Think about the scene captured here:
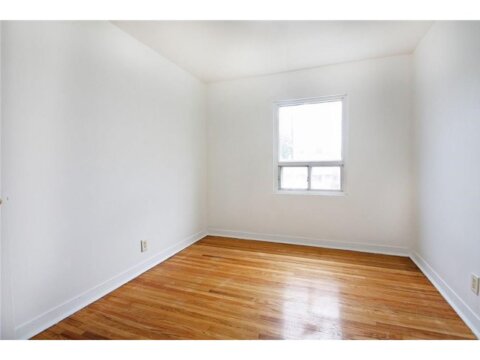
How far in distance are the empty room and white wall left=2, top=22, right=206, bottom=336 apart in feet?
0.04

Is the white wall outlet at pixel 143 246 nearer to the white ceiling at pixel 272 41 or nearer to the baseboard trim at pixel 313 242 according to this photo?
the baseboard trim at pixel 313 242

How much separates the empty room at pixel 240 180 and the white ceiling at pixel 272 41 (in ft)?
0.08

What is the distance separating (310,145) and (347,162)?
56cm

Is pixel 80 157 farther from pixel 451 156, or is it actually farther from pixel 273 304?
pixel 451 156

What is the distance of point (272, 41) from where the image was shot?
257 centimetres

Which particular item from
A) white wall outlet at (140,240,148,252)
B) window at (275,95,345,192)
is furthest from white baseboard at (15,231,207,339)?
window at (275,95,345,192)

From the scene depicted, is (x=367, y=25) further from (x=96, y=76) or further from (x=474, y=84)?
(x=96, y=76)

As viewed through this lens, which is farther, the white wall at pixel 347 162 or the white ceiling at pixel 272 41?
the white wall at pixel 347 162

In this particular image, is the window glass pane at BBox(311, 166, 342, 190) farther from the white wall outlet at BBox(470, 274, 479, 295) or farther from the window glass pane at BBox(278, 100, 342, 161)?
the white wall outlet at BBox(470, 274, 479, 295)

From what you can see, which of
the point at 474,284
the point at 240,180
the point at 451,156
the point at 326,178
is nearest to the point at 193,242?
the point at 240,180

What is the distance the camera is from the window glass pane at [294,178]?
349cm

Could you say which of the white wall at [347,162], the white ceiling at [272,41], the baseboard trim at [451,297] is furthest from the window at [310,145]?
the baseboard trim at [451,297]

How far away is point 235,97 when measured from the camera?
368 cm
